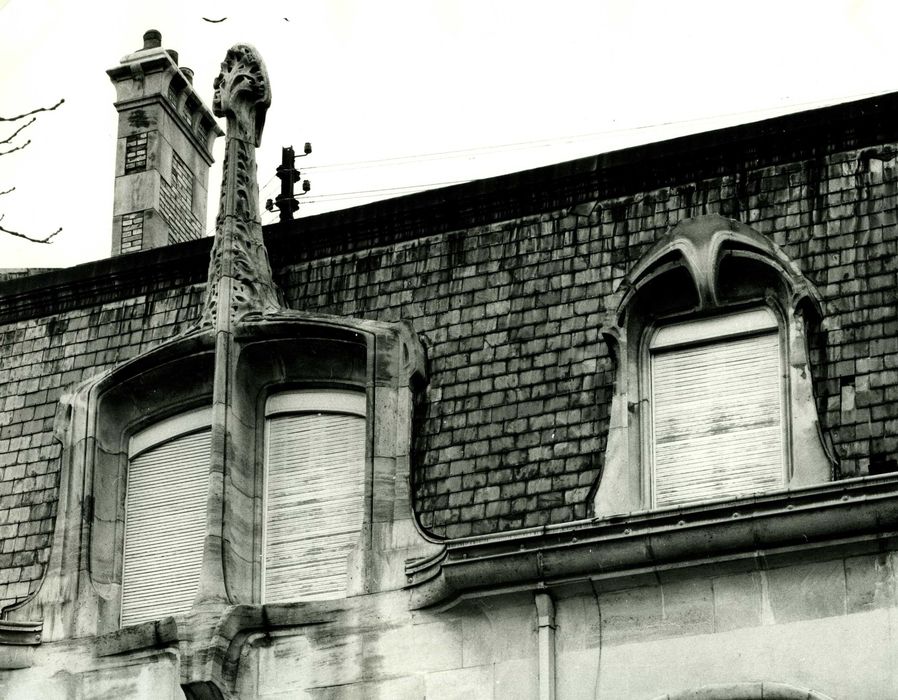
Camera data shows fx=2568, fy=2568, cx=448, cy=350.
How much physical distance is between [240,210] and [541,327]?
11.0 ft

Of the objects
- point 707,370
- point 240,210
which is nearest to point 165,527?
point 240,210

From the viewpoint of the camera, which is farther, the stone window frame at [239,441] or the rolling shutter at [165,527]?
the rolling shutter at [165,527]

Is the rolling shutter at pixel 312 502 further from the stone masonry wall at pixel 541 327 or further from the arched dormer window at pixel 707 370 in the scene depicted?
the arched dormer window at pixel 707 370

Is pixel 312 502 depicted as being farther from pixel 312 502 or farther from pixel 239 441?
pixel 239 441

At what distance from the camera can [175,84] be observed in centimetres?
3103

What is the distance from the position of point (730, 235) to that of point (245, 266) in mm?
4742

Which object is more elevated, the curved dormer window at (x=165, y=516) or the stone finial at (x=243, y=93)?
the stone finial at (x=243, y=93)

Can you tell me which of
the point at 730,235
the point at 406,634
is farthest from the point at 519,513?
the point at 730,235

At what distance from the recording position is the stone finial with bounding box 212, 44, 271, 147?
2506 cm

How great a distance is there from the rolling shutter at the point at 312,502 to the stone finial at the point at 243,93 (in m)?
3.01

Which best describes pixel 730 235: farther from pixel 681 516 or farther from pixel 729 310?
pixel 681 516

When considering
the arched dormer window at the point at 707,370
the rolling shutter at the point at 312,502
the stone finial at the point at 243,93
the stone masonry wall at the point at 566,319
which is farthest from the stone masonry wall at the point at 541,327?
the stone finial at the point at 243,93

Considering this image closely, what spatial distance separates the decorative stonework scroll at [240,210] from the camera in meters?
24.2

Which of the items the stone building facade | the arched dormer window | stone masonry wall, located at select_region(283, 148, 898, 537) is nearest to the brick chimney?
the stone building facade
